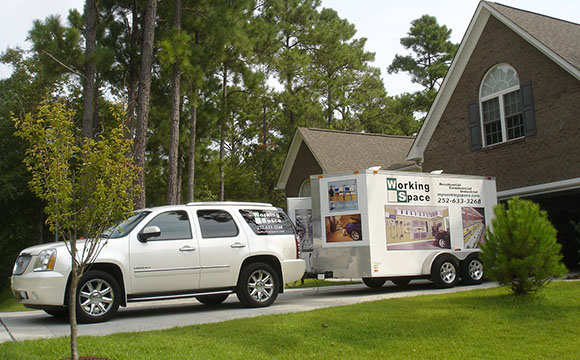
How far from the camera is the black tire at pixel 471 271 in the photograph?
13320mm

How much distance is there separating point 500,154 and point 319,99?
23.7m

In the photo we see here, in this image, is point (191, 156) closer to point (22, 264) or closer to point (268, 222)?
point (268, 222)

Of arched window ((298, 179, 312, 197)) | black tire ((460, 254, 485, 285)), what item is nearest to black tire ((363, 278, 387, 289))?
black tire ((460, 254, 485, 285))

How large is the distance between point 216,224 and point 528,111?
1073 centimetres

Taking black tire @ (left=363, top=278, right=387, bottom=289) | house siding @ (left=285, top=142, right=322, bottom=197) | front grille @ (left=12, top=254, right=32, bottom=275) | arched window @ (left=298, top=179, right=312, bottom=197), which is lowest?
black tire @ (left=363, top=278, right=387, bottom=289)

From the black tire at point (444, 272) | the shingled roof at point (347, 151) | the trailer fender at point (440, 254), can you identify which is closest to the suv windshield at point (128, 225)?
the trailer fender at point (440, 254)

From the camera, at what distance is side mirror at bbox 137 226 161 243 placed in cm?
934

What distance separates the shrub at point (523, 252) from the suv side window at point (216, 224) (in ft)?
14.9

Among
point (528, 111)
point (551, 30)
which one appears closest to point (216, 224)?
point (528, 111)

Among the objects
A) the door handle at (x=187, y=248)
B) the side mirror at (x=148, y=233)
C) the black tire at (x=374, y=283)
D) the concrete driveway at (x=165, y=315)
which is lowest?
the concrete driveway at (x=165, y=315)

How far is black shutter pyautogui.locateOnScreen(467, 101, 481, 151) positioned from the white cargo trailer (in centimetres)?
493

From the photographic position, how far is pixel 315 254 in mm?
12445

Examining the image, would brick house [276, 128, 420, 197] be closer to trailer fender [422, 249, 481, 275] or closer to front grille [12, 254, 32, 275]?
trailer fender [422, 249, 481, 275]

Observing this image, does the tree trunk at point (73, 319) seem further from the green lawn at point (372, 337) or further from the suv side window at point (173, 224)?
the suv side window at point (173, 224)
